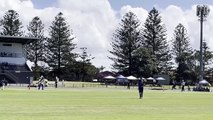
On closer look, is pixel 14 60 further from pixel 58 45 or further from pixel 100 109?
pixel 100 109

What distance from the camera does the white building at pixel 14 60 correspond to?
10181cm

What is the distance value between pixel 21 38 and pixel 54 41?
68.5ft

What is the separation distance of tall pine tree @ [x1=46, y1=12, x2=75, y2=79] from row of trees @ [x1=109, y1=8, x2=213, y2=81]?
1297 centimetres

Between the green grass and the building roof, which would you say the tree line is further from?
the green grass

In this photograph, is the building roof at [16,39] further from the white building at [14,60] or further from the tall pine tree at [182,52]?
the tall pine tree at [182,52]

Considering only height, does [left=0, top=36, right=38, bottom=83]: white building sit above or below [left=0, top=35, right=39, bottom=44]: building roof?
below

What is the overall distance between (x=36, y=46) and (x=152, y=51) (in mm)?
28708

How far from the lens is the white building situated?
101812 millimetres

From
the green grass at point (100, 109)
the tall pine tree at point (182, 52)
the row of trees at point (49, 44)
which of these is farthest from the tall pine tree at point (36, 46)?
the green grass at point (100, 109)

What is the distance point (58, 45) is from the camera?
130 m

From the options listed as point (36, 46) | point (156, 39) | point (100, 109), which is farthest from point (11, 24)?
point (100, 109)

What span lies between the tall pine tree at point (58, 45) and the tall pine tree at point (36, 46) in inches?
74.5

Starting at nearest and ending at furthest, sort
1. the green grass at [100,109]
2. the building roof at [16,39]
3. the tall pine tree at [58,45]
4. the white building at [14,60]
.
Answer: the green grass at [100,109] < the white building at [14,60] < the building roof at [16,39] < the tall pine tree at [58,45]

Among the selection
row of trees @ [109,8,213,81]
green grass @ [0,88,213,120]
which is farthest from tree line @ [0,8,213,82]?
green grass @ [0,88,213,120]
